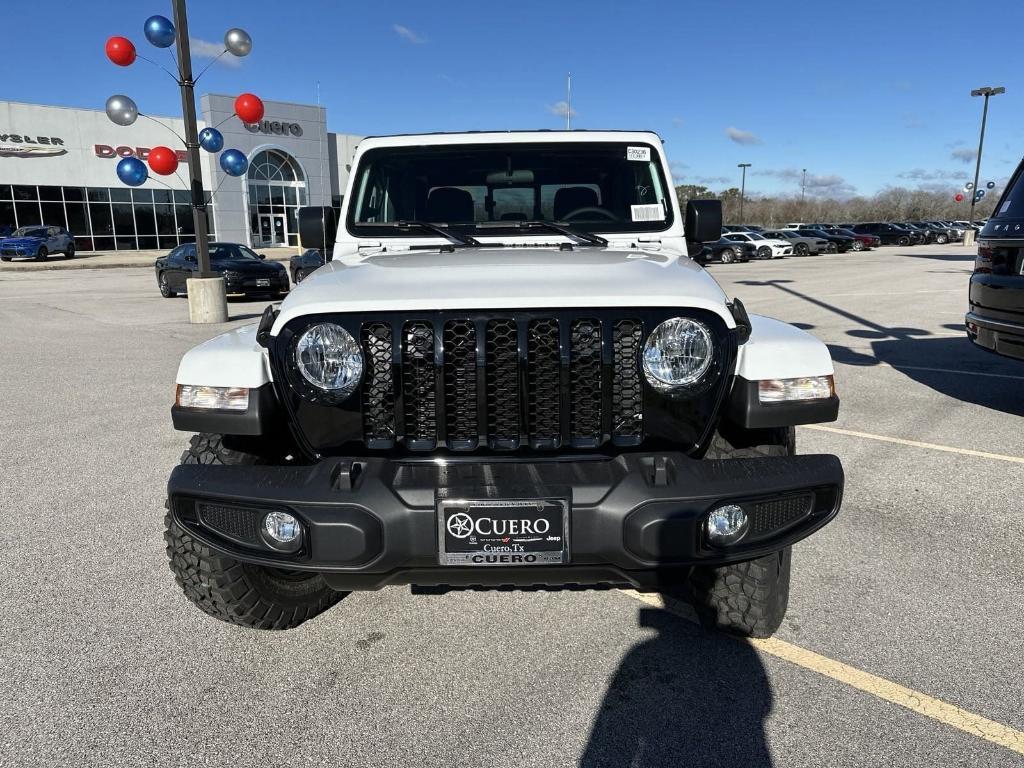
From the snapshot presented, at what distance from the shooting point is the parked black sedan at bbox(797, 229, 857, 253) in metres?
38.3

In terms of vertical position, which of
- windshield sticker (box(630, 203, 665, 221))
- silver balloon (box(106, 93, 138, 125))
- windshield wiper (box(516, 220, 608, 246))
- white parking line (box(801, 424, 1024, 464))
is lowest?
white parking line (box(801, 424, 1024, 464))

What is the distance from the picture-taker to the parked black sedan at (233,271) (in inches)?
615

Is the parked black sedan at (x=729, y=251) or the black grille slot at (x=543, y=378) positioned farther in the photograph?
the parked black sedan at (x=729, y=251)

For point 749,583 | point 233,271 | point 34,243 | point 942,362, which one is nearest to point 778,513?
point 749,583

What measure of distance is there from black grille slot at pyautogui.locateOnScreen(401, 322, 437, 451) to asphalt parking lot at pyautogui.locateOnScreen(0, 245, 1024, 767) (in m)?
0.90

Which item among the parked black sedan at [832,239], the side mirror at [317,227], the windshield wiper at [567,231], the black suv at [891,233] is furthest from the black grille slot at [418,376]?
the black suv at [891,233]

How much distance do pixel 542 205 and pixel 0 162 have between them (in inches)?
1593

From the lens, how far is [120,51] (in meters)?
12.1

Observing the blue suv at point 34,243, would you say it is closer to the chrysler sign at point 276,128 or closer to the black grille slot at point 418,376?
the chrysler sign at point 276,128

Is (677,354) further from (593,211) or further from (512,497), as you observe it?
(593,211)

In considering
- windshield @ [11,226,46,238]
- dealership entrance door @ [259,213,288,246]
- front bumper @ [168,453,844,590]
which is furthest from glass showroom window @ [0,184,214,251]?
front bumper @ [168,453,844,590]

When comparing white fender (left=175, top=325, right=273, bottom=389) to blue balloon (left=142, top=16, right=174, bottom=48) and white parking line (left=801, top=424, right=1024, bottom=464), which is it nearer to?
white parking line (left=801, top=424, right=1024, bottom=464)

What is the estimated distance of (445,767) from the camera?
7.07 feet

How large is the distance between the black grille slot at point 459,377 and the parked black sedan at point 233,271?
533 inches
